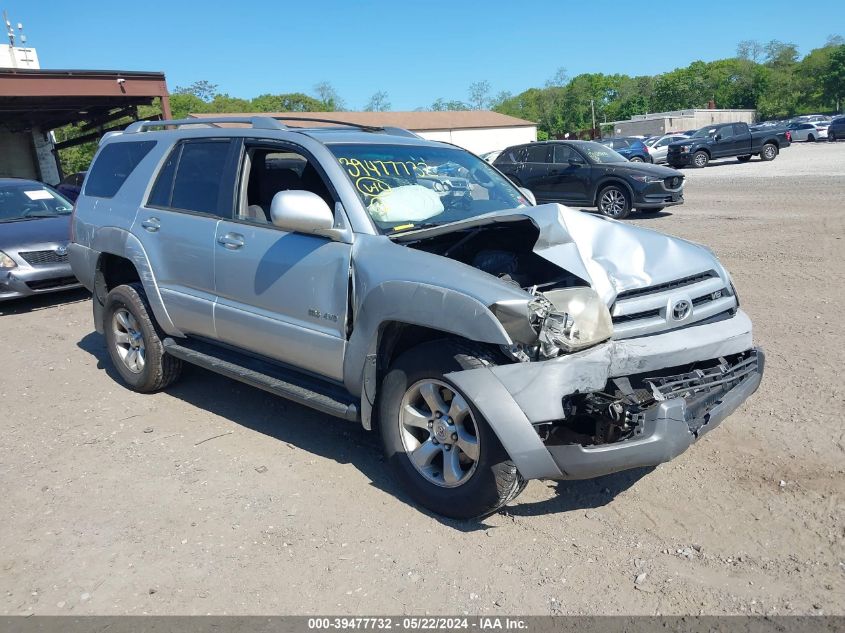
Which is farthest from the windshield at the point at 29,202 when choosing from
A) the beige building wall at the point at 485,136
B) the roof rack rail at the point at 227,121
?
the beige building wall at the point at 485,136

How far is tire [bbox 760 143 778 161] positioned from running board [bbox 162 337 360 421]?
27646 millimetres

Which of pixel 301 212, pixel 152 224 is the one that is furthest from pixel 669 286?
pixel 152 224

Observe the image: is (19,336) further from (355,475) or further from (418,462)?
(418,462)

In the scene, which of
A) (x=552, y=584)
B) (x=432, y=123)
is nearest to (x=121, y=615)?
(x=552, y=584)

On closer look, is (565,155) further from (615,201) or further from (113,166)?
(113,166)

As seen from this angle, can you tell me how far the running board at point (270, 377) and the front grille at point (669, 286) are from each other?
1564mm

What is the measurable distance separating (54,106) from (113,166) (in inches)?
702

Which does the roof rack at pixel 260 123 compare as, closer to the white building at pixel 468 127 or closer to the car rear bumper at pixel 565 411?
the car rear bumper at pixel 565 411

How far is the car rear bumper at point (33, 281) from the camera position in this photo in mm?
8383

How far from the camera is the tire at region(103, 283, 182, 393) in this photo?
5262 mm

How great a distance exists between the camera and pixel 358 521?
3.58 meters

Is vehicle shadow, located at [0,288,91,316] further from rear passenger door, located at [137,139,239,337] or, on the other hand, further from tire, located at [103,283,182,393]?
rear passenger door, located at [137,139,239,337]

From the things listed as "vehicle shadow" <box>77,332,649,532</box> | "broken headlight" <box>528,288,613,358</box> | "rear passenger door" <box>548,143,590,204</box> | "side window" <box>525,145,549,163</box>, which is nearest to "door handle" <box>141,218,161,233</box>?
"vehicle shadow" <box>77,332,649,532</box>

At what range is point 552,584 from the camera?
3010mm
